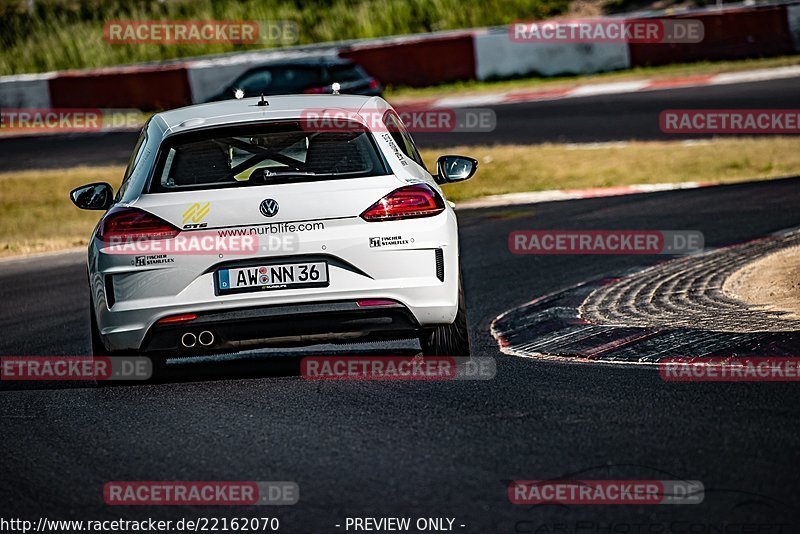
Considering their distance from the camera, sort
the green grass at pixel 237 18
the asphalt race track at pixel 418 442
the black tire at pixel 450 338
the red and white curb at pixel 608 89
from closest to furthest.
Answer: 1. the asphalt race track at pixel 418 442
2. the black tire at pixel 450 338
3. the red and white curb at pixel 608 89
4. the green grass at pixel 237 18

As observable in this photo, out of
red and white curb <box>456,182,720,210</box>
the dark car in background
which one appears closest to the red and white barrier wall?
the dark car in background

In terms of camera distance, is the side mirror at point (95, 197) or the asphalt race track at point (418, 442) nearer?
the asphalt race track at point (418, 442)

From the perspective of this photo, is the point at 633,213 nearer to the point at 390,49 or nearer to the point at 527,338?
the point at 527,338

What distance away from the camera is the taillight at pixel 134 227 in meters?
6.67

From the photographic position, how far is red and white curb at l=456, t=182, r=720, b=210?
15.9m

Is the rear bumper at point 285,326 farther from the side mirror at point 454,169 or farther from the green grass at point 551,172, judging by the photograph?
the green grass at point 551,172

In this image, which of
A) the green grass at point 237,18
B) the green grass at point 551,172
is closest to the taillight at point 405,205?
the green grass at point 551,172

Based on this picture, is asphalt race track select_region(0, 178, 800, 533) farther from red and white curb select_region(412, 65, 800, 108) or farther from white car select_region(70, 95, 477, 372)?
red and white curb select_region(412, 65, 800, 108)

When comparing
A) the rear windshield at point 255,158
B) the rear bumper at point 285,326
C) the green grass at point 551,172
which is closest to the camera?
the rear bumper at point 285,326

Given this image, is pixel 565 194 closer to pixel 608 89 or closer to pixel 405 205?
pixel 405 205

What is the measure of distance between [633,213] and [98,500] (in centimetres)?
925

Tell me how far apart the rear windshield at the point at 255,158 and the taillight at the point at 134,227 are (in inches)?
8.2

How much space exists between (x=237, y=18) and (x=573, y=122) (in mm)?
19504

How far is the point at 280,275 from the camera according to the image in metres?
6.64
